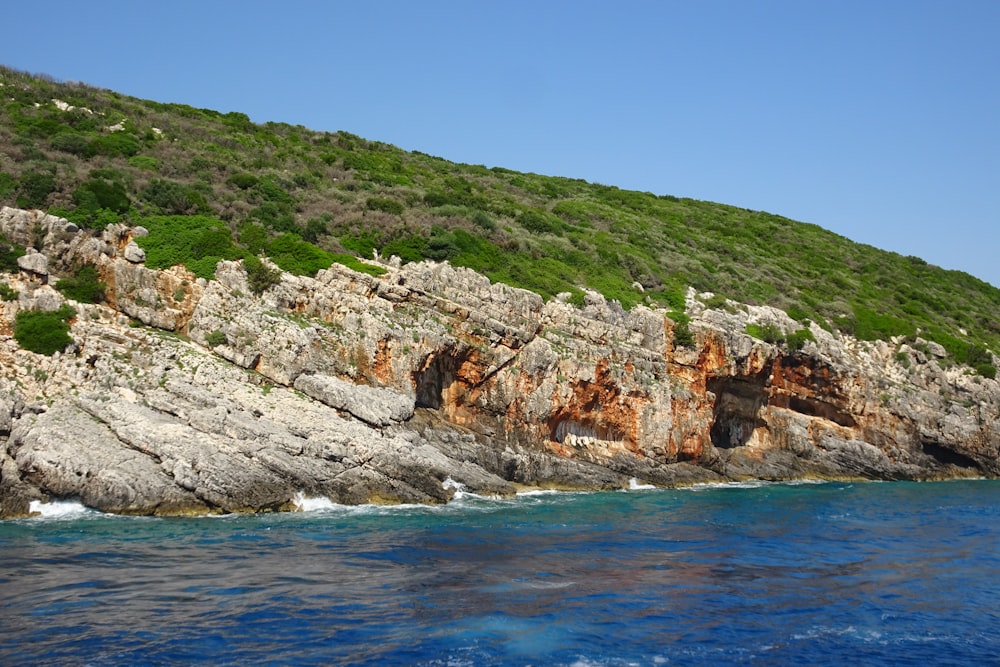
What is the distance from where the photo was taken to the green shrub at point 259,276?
104ft

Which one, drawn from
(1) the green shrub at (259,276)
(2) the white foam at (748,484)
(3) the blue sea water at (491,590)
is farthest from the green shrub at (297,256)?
(2) the white foam at (748,484)

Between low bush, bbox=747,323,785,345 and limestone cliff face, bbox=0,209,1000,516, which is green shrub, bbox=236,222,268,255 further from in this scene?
low bush, bbox=747,323,785,345

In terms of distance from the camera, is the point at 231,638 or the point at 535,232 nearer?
the point at 231,638

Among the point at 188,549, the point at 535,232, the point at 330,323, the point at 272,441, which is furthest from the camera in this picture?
the point at 535,232

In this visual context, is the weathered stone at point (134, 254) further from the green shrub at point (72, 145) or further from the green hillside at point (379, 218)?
the green shrub at point (72, 145)

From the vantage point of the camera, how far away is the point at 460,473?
97.3ft

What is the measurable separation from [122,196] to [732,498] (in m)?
30.1

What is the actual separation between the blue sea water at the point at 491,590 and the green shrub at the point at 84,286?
9.66 metres

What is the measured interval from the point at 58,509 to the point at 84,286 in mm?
9979

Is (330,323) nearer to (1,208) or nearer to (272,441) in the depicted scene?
(272,441)

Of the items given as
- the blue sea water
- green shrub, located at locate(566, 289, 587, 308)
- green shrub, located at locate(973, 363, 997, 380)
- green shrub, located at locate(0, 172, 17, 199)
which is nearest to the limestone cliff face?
green shrub, located at locate(566, 289, 587, 308)

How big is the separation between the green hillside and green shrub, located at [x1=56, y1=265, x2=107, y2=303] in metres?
2.55

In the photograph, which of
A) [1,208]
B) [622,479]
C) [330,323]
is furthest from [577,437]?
[1,208]

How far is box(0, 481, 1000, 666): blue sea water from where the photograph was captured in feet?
40.9
